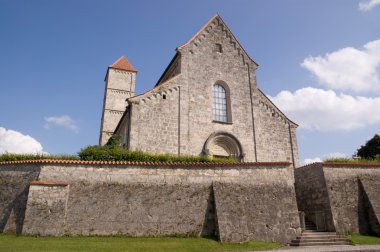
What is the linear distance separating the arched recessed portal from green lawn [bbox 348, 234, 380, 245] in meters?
10.0

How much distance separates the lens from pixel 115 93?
42781 millimetres

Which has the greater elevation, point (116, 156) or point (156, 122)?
point (156, 122)

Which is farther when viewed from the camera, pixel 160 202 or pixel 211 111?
pixel 211 111

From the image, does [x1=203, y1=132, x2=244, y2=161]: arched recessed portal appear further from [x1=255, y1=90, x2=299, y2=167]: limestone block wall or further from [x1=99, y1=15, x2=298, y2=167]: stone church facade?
[x1=255, y1=90, x2=299, y2=167]: limestone block wall

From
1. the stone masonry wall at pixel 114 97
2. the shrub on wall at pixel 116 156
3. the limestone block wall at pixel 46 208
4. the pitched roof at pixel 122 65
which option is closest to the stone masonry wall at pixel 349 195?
the shrub on wall at pixel 116 156

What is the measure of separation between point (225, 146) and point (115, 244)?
1450cm

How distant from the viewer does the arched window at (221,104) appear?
2544 cm

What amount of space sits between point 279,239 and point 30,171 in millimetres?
13306

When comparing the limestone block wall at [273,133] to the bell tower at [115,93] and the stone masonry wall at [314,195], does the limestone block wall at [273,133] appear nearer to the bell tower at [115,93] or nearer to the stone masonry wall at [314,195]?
the stone masonry wall at [314,195]

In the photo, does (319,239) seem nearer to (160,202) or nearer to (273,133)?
(160,202)

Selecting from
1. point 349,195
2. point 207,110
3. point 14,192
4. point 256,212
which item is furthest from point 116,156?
point 349,195

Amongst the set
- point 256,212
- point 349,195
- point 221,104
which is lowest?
point 256,212

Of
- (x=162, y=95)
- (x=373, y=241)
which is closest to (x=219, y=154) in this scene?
(x=162, y=95)

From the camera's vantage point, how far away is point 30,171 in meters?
14.9
